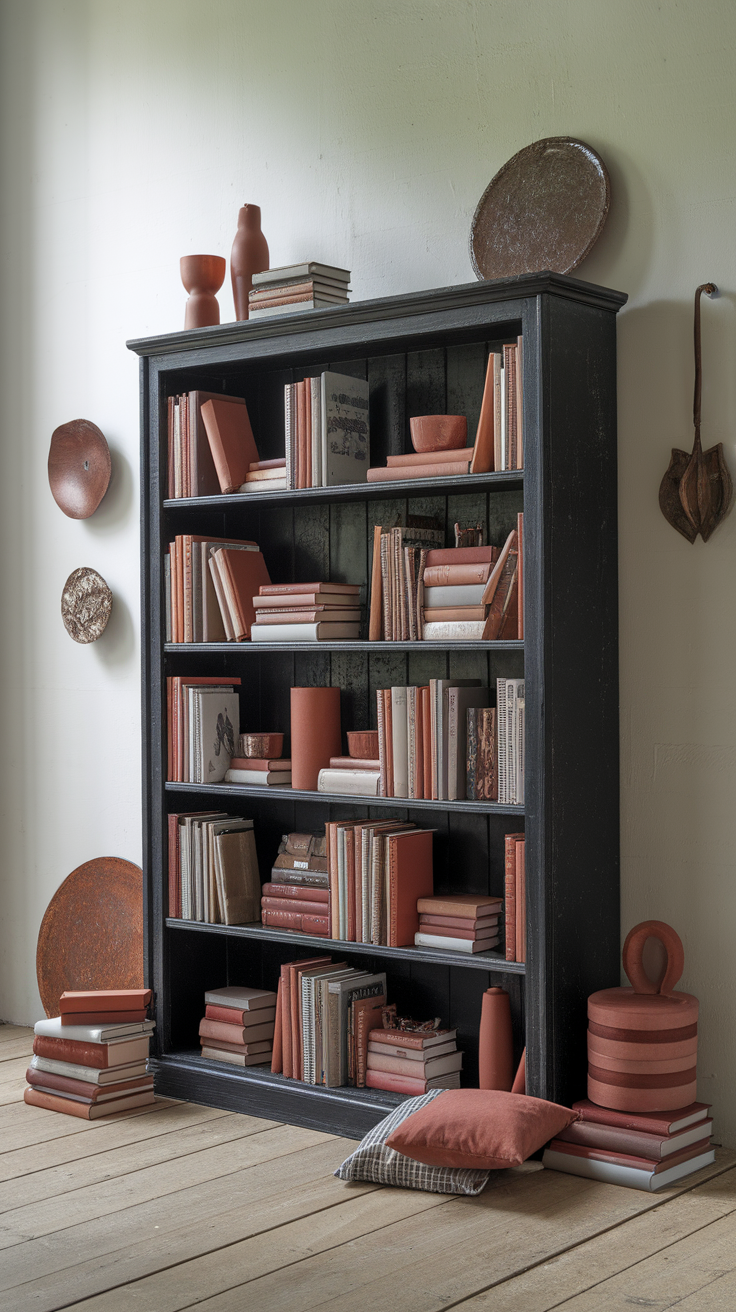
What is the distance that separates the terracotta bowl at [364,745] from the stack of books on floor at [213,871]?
1.51 ft

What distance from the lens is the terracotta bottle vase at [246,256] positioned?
3.74 m

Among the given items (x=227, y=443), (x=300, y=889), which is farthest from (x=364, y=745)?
(x=227, y=443)

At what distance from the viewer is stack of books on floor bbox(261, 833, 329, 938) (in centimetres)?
356

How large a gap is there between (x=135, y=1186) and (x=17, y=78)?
354cm

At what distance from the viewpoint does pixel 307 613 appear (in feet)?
11.6

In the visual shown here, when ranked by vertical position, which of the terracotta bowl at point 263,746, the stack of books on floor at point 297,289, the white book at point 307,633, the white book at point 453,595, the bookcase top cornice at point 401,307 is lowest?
the terracotta bowl at point 263,746

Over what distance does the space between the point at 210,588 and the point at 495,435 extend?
0.99 meters

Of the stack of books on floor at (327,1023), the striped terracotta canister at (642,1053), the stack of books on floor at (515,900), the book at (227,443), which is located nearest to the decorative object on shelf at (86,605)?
the book at (227,443)

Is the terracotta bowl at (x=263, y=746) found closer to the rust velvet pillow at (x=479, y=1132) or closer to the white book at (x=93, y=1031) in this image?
the white book at (x=93, y=1031)

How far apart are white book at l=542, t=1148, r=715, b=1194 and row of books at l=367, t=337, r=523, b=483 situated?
154 centimetres

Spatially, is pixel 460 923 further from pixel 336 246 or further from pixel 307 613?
pixel 336 246

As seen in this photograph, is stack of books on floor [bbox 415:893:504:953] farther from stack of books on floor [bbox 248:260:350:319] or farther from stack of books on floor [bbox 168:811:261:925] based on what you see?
stack of books on floor [bbox 248:260:350:319]

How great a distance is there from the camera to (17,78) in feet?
15.2

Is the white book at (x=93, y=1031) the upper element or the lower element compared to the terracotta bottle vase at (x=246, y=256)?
lower
